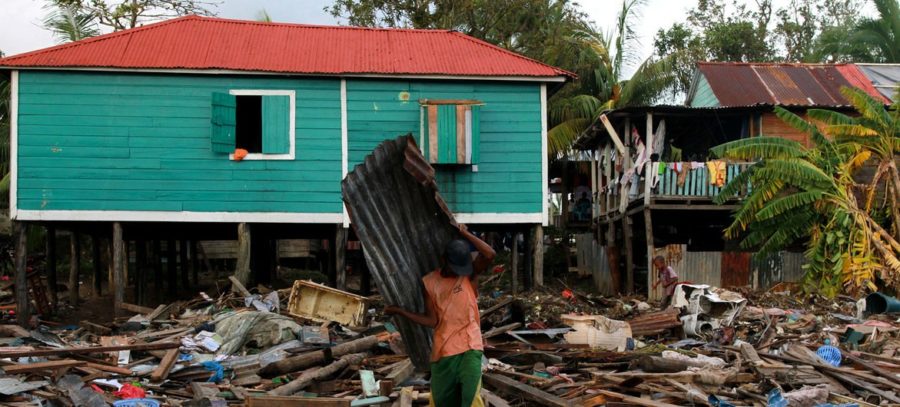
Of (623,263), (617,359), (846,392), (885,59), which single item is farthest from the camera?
(885,59)

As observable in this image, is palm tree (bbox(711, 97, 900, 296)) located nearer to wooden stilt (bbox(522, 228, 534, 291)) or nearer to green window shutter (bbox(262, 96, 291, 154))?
wooden stilt (bbox(522, 228, 534, 291))

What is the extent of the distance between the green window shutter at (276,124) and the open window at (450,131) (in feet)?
7.79

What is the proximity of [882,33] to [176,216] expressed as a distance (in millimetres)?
24013

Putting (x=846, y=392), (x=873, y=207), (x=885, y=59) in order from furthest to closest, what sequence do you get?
(x=885, y=59), (x=873, y=207), (x=846, y=392)

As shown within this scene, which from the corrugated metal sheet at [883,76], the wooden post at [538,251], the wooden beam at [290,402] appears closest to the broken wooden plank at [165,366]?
the wooden beam at [290,402]

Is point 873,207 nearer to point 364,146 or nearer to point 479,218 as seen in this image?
point 479,218

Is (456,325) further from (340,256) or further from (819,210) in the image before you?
(819,210)

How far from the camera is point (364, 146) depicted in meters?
16.2

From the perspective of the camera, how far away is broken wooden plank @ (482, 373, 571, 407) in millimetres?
8398

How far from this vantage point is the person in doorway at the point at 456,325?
6.28 meters

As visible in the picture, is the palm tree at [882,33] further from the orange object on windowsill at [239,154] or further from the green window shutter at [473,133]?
the orange object on windowsill at [239,154]

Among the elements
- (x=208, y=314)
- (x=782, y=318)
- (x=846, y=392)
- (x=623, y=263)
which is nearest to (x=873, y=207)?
(x=782, y=318)

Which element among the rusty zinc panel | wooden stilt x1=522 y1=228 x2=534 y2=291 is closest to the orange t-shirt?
wooden stilt x1=522 y1=228 x2=534 y2=291

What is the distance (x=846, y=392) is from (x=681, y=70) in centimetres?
2033
